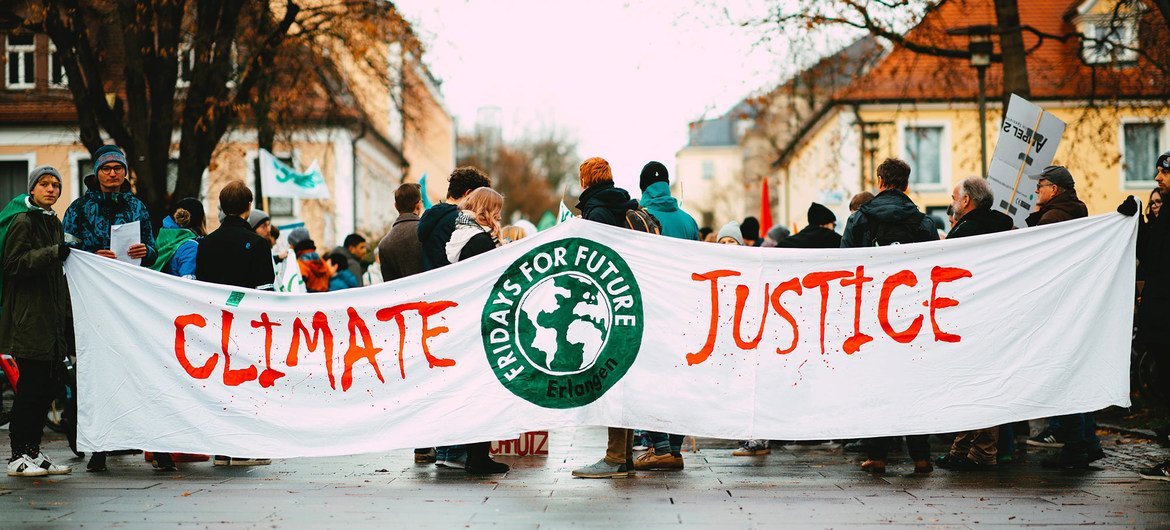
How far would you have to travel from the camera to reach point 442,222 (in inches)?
355

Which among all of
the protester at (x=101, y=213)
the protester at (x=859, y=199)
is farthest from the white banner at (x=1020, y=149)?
the protester at (x=101, y=213)

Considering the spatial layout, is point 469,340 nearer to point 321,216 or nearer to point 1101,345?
point 1101,345

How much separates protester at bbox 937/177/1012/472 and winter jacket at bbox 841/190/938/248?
26 cm

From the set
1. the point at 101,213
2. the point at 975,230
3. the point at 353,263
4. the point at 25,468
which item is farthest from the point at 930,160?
the point at 25,468

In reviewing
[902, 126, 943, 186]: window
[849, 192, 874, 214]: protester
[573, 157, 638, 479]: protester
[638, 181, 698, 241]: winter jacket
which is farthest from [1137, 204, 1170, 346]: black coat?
[902, 126, 943, 186]: window

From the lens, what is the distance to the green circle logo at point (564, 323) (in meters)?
8.12

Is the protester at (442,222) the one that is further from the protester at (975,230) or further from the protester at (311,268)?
the protester at (311,268)

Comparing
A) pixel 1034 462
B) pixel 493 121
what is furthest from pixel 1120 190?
pixel 493 121

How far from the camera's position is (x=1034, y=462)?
9500 millimetres

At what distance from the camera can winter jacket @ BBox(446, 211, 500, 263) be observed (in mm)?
8641

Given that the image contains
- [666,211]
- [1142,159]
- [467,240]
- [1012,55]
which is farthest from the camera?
[1142,159]

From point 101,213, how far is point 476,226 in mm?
2678

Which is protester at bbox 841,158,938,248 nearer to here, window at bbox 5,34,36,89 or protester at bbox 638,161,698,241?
protester at bbox 638,161,698,241

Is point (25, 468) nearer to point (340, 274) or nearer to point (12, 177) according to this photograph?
point (340, 274)
